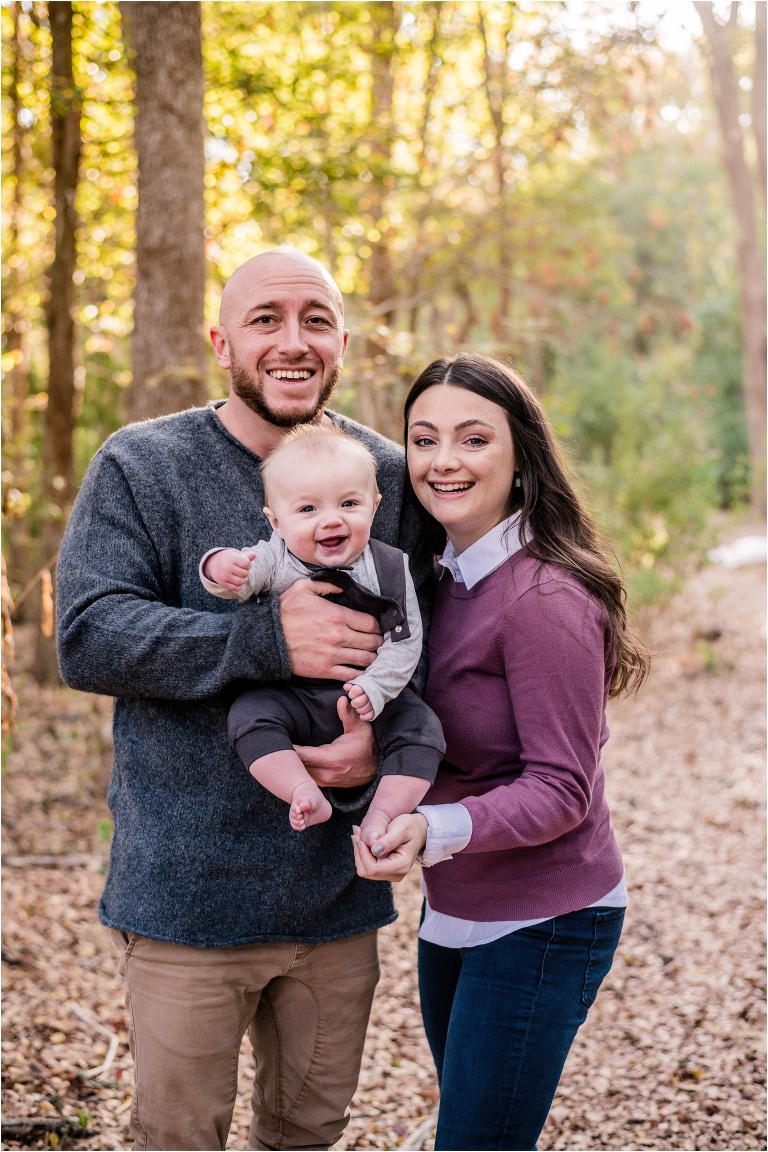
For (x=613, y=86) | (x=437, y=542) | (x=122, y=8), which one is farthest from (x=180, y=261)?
(x=613, y=86)

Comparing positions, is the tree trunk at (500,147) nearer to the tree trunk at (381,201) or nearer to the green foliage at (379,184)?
the green foliage at (379,184)

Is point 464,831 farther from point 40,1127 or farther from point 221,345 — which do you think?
point 40,1127

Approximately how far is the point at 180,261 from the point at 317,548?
3.05 meters

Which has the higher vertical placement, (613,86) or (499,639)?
(613,86)

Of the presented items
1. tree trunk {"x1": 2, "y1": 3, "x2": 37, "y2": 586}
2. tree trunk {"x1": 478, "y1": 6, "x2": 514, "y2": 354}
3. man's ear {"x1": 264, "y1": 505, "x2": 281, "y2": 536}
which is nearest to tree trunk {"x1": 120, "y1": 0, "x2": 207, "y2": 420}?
tree trunk {"x1": 2, "y1": 3, "x2": 37, "y2": 586}

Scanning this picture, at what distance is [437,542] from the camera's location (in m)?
2.51

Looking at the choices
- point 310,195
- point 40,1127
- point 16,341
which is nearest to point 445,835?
point 40,1127

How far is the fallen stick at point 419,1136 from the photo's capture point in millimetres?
3131

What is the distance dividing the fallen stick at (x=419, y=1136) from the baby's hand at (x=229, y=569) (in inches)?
79.1

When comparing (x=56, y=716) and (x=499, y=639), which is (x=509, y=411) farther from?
(x=56, y=716)

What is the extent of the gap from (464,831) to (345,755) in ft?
0.94

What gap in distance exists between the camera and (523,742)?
2014 mm

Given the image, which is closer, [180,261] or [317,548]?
[317,548]

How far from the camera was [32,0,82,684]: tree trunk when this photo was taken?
22.2ft
